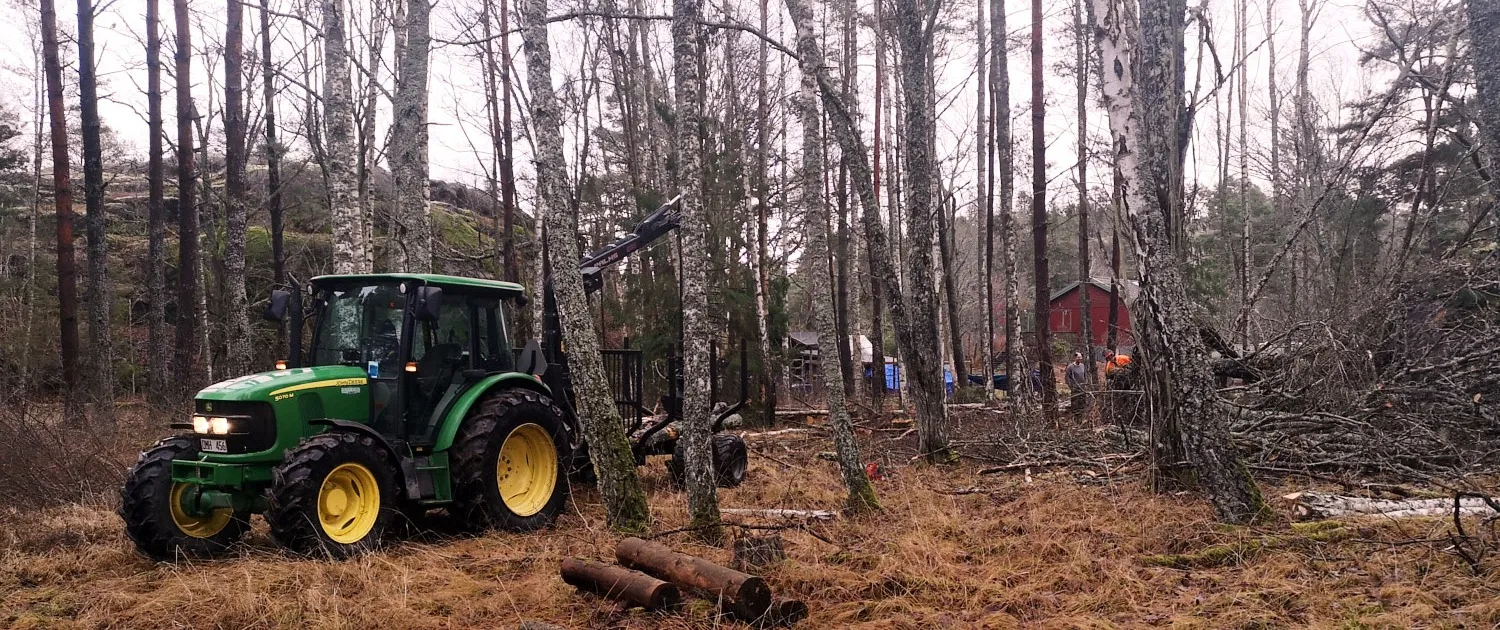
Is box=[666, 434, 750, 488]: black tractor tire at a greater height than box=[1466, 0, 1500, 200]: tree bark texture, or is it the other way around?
box=[1466, 0, 1500, 200]: tree bark texture

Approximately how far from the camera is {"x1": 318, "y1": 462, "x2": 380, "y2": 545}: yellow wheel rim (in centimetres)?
600

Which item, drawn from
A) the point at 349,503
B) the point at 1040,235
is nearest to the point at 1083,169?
the point at 1040,235

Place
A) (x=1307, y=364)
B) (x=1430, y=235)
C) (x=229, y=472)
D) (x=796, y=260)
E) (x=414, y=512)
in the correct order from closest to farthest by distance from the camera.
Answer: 1. (x=229, y=472)
2. (x=414, y=512)
3. (x=1307, y=364)
4. (x=1430, y=235)
5. (x=796, y=260)

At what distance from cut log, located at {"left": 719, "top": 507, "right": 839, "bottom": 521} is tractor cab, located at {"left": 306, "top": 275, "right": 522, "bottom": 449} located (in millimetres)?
2441

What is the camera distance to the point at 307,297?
770 centimetres

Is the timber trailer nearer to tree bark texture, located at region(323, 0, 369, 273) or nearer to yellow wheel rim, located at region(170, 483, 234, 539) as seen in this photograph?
yellow wheel rim, located at region(170, 483, 234, 539)

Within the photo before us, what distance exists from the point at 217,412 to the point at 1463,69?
50.9ft

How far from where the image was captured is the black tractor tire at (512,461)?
678cm

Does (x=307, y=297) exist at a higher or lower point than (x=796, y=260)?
lower

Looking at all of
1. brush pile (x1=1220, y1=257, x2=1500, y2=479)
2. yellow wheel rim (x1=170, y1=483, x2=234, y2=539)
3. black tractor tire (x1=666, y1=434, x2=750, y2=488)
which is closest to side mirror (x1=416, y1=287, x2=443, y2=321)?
yellow wheel rim (x1=170, y1=483, x2=234, y2=539)

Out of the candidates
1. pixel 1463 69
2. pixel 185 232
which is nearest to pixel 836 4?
pixel 1463 69

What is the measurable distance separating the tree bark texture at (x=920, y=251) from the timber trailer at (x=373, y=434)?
2510 millimetres

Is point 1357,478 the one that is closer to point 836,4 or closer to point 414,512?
point 414,512

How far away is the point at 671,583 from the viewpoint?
182 inches
